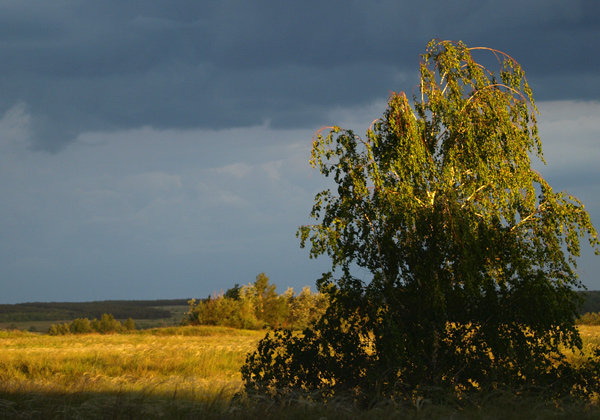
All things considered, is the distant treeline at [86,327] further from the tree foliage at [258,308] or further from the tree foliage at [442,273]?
the tree foliage at [442,273]

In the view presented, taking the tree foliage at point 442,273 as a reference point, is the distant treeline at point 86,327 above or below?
below

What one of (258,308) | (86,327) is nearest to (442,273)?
(258,308)

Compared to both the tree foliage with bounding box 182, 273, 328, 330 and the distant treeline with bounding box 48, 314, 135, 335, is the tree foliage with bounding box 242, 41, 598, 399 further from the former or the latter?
the distant treeline with bounding box 48, 314, 135, 335

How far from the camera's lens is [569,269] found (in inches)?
442

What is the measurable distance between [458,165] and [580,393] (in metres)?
5.44

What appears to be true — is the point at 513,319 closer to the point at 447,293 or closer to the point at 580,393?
the point at 447,293

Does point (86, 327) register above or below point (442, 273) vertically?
below

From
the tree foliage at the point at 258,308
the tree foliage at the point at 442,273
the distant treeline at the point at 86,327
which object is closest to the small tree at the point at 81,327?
the distant treeline at the point at 86,327

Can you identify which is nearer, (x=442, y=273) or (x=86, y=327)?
(x=442, y=273)

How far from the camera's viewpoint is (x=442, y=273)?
36.7 ft

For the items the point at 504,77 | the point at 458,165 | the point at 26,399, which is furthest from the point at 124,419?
the point at 504,77

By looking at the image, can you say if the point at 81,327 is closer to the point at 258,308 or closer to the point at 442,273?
the point at 258,308

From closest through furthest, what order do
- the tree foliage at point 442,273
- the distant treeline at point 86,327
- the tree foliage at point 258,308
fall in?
the tree foliage at point 442,273 → the tree foliage at point 258,308 → the distant treeline at point 86,327

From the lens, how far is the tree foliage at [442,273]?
35.8 feet
